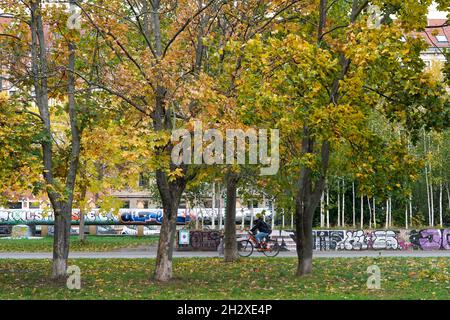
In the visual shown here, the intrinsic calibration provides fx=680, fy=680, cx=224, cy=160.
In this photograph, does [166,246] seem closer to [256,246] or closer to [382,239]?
[256,246]

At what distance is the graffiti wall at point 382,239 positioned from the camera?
3366 centimetres

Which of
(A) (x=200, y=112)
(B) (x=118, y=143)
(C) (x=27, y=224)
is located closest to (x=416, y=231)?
(A) (x=200, y=112)

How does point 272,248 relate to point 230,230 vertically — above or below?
below

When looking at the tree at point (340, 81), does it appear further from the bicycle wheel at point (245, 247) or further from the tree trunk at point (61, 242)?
the bicycle wheel at point (245, 247)

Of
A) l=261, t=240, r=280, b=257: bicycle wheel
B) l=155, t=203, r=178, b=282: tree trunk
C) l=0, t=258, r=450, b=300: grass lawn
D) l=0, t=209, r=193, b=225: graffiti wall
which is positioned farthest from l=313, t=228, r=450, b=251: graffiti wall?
l=0, t=209, r=193, b=225: graffiti wall

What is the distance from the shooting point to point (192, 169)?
1767cm

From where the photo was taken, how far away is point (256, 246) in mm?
28328

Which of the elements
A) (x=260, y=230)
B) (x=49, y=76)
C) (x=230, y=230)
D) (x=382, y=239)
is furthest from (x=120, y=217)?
(x=49, y=76)

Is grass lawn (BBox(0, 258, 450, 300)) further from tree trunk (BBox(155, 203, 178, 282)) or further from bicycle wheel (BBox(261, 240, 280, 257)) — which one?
bicycle wheel (BBox(261, 240, 280, 257))

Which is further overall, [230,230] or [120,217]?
[120,217]

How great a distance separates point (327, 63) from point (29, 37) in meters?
8.77

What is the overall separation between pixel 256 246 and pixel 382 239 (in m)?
8.47

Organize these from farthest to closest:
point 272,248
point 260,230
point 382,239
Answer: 1. point 382,239
2. point 272,248
3. point 260,230

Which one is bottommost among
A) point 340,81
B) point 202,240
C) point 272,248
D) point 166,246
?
point 272,248
